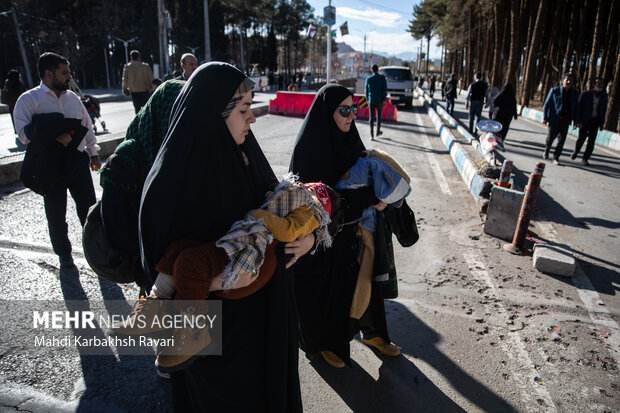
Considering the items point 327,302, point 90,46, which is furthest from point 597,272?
point 90,46

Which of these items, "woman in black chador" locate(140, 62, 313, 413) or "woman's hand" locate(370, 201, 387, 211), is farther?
"woman's hand" locate(370, 201, 387, 211)

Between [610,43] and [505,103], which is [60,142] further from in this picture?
[610,43]

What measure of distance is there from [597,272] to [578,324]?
135cm

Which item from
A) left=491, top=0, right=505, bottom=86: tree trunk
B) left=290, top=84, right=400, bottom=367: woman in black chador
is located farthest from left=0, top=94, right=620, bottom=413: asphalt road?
left=491, top=0, right=505, bottom=86: tree trunk

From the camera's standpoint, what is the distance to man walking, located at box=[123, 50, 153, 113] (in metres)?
8.71

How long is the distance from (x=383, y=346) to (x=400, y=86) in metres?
18.8

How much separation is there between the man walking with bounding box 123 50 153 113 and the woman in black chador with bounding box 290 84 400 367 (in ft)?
25.6

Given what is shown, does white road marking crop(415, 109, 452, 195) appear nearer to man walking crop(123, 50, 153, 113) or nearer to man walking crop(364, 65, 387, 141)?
man walking crop(364, 65, 387, 141)

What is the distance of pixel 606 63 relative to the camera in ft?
46.4

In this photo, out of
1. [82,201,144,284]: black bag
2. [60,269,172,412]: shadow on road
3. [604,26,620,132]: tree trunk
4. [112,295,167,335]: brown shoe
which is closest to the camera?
[112,295,167,335]: brown shoe

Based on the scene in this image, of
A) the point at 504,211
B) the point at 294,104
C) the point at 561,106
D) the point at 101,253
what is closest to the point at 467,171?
the point at 504,211

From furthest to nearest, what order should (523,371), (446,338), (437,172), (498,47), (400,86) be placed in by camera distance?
1. (498,47)
2. (400,86)
3. (437,172)
4. (446,338)
5. (523,371)

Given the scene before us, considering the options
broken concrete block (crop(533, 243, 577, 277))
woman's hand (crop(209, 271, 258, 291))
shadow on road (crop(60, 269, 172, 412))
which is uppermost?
woman's hand (crop(209, 271, 258, 291))

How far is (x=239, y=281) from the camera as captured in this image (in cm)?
140
